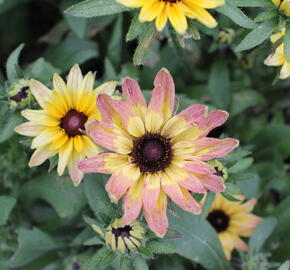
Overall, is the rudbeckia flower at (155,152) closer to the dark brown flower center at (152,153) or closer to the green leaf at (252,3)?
the dark brown flower center at (152,153)

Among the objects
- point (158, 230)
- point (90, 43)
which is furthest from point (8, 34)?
point (158, 230)

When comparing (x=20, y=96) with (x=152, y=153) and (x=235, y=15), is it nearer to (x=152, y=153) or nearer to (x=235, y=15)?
(x=152, y=153)

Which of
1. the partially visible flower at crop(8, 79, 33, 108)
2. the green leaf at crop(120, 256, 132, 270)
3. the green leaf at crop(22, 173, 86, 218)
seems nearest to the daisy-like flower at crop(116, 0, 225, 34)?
the partially visible flower at crop(8, 79, 33, 108)

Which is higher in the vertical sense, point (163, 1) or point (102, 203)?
point (163, 1)

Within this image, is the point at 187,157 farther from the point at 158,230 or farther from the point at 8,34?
the point at 8,34

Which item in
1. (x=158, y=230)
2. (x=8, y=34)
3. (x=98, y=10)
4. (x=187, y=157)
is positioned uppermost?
(x=98, y=10)

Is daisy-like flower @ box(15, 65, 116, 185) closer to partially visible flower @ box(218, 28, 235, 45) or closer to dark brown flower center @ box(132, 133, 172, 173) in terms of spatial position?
dark brown flower center @ box(132, 133, 172, 173)

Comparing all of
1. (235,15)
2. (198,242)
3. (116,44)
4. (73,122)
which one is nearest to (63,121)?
(73,122)
